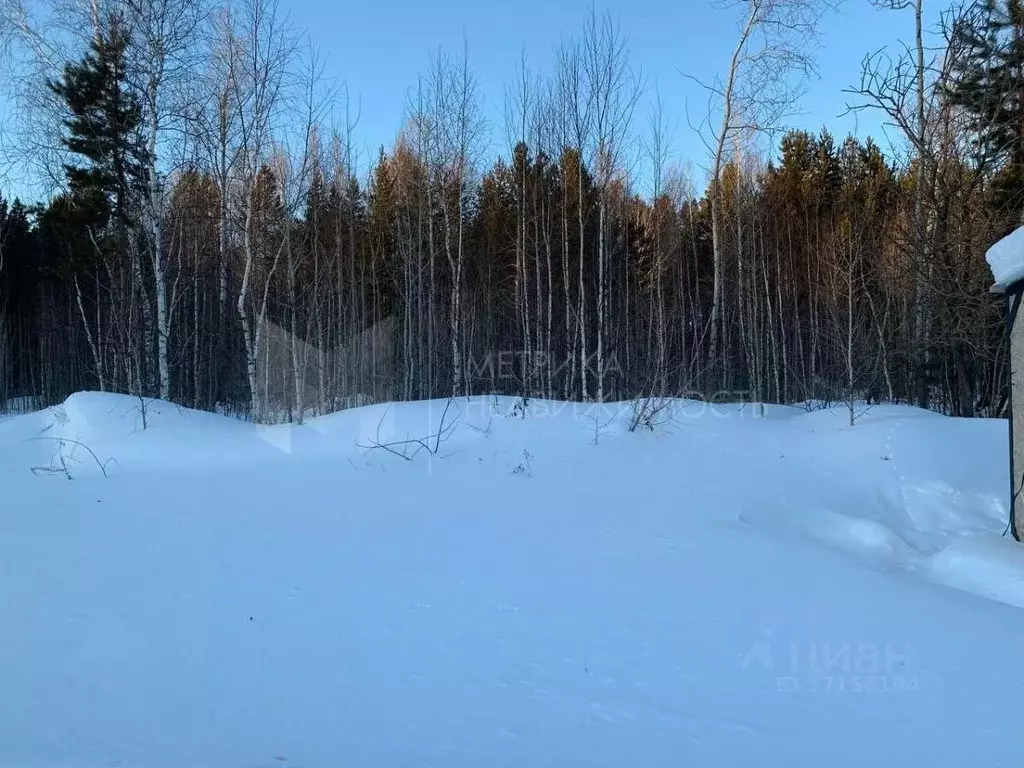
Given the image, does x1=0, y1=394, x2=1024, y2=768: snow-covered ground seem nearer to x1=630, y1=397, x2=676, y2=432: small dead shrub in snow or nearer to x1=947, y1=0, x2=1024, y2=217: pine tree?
x1=630, y1=397, x2=676, y2=432: small dead shrub in snow

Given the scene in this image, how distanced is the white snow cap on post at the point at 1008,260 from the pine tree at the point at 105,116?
39.2 ft

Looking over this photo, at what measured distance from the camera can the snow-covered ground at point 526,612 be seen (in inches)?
83.1

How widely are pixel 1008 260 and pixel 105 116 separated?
43.4 feet

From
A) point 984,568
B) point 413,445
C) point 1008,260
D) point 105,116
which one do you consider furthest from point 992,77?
point 105,116

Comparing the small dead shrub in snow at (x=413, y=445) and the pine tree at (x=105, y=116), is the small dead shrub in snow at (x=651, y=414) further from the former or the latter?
the pine tree at (x=105, y=116)

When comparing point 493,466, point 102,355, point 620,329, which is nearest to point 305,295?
point 102,355

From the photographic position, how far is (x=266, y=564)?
3777 millimetres

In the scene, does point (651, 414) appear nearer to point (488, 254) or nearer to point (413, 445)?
point (413, 445)

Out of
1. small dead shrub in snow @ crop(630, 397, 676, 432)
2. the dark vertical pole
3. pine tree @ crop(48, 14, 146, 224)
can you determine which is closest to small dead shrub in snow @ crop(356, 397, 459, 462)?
small dead shrub in snow @ crop(630, 397, 676, 432)

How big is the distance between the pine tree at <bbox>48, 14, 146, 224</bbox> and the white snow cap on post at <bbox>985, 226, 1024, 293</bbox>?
11946mm

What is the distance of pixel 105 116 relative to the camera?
1070cm

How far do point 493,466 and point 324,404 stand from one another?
10.6 meters

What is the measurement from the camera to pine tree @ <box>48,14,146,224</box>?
10.3 m

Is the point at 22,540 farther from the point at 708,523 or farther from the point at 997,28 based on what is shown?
the point at 997,28
